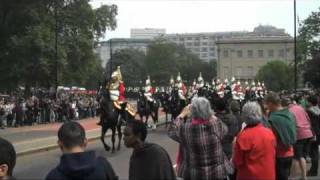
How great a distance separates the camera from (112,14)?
68312mm

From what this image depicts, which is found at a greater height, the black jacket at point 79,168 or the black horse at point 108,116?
the black jacket at point 79,168

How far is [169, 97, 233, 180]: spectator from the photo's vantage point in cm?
732

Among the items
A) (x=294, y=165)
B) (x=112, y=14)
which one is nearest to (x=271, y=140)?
(x=294, y=165)

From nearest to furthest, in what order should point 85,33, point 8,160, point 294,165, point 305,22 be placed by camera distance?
point 8,160, point 294,165, point 85,33, point 305,22

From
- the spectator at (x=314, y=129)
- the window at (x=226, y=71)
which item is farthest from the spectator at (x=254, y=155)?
the window at (x=226, y=71)

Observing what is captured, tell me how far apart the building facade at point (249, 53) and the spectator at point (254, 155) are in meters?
152

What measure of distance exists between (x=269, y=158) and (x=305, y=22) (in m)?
77.5

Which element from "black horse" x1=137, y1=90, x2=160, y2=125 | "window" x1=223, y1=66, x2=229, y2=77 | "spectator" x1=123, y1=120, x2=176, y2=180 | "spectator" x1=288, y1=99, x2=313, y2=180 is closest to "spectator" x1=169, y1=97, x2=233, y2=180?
"spectator" x1=123, y1=120, x2=176, y2=180

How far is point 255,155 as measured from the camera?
7.48 meters

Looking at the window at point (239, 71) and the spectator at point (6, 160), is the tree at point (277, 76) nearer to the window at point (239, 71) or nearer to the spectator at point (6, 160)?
the window at point (239, 71)

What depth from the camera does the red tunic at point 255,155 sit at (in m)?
7.47

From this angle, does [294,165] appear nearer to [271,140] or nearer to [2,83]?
[271,140]

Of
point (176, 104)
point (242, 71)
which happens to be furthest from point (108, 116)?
point (242, 71)

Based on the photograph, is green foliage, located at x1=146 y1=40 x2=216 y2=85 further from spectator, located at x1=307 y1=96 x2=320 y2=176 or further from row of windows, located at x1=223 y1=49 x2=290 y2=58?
spectator, located at x1=307 y1=96 x2=320 y2=176
